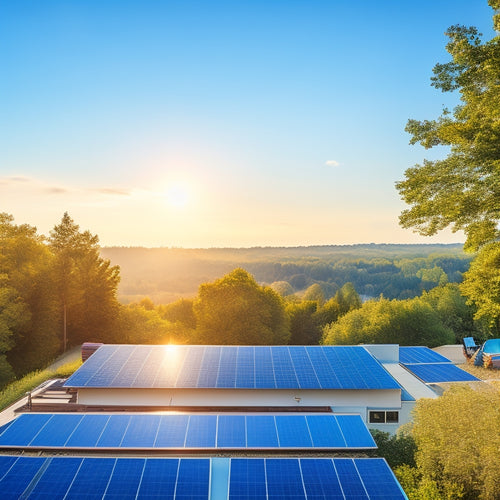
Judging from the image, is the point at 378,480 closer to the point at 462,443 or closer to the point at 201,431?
the point at 462,443

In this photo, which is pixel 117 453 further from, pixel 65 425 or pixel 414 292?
pixel 414 292

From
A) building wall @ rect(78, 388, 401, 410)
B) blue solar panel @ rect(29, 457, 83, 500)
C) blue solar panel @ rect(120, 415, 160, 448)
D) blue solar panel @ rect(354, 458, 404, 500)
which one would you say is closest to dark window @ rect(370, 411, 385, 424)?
building wall @ rect(78, 388, 401, 410)

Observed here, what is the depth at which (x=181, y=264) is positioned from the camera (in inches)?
5261

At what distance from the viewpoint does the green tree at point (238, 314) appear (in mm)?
39719

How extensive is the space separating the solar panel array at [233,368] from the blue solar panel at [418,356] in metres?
3.65

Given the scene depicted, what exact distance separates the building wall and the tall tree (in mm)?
23006

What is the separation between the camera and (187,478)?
10078 mm

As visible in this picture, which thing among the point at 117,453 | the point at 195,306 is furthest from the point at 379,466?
the point at 195,306

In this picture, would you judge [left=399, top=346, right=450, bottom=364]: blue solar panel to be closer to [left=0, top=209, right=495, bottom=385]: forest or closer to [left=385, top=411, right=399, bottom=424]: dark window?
[left=385, top=411, right=399, bottom=424]: dark window

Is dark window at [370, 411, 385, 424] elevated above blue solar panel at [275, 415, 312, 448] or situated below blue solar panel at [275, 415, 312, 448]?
below

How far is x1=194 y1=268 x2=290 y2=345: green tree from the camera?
3972 cm

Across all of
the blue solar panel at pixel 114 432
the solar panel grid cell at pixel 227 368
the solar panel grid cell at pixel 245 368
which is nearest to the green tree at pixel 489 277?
the solar panel grid cell at pixel 245 368

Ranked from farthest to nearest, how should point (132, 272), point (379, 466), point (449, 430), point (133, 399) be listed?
point (132, 272) → point (133, 399) → point (449, 430) → point (379, 466)

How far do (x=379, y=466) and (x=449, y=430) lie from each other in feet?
8.31
